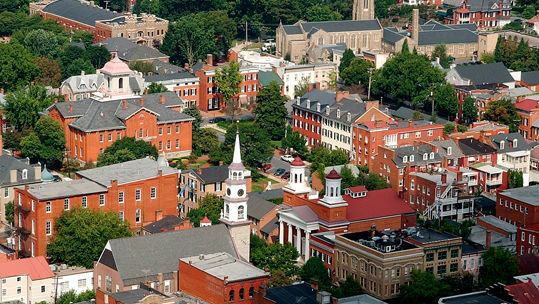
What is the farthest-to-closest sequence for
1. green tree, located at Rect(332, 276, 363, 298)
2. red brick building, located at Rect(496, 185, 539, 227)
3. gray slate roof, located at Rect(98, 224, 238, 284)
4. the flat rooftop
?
1. red brick building, located at Rect(496, 185, 539, 227)
2. gray slate roof, located at Rect(98, 224, 238, 284)
3. green tree, located at Rect(332, 276, 363, 298)
4. the flat rooftop

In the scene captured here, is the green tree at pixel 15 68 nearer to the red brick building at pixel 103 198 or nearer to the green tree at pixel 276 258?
the red brick building at pixel 103 198

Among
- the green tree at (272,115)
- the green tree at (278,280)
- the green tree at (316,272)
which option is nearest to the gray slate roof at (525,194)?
the green tree at (316,272)

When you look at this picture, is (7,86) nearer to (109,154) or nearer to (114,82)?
(114,82)

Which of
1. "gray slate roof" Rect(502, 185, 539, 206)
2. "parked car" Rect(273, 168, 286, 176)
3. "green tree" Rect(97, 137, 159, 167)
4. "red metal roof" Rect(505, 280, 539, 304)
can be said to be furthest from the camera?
"parked car" Rect(273, 168, 286, 176)


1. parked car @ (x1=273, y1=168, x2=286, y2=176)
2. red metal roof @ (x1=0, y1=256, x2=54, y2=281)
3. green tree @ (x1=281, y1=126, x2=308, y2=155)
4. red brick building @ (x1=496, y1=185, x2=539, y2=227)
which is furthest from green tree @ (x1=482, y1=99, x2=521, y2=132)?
red metal roof @ (x1=0, y1=256, x2=54, y2=281)

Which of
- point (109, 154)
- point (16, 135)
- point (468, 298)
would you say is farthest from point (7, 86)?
point (468, 298)

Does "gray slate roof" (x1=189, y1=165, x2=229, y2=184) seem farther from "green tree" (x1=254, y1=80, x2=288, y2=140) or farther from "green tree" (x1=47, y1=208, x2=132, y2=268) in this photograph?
"green tree" (x1=254, y1=80, x2=288, y2=140)
